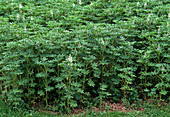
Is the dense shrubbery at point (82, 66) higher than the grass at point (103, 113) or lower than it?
higher

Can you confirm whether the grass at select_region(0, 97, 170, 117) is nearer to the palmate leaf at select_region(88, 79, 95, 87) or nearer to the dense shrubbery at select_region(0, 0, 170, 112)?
the dense shrubbery at select_region(0, 0, 170, 112)

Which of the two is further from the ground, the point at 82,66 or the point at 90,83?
the point at 82,66

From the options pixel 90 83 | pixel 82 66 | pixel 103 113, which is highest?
pixel 82 66

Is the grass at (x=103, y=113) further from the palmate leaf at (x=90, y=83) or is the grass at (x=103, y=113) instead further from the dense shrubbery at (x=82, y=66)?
the palmate leaf at (x=90, y=83)

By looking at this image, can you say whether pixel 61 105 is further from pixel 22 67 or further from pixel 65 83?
pixel 22 67

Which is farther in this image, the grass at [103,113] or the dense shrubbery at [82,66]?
the dense shrubbery at [82,66]

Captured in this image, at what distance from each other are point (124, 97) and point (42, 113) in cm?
182

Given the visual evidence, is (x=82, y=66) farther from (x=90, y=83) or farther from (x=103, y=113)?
(x=103, y=113)

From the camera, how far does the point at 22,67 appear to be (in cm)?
500

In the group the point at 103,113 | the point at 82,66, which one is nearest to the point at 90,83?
the point at 82,66

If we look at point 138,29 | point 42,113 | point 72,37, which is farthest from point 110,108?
point 138,29

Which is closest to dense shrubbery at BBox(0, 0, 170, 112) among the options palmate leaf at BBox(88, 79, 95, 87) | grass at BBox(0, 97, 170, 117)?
palmate leaf at BBox(88, 79, 95, 87)

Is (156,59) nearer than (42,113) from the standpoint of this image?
No

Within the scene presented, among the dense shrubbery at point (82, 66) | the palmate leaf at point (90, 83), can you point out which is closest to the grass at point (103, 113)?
the dense shrubbery at point (82, 66)
